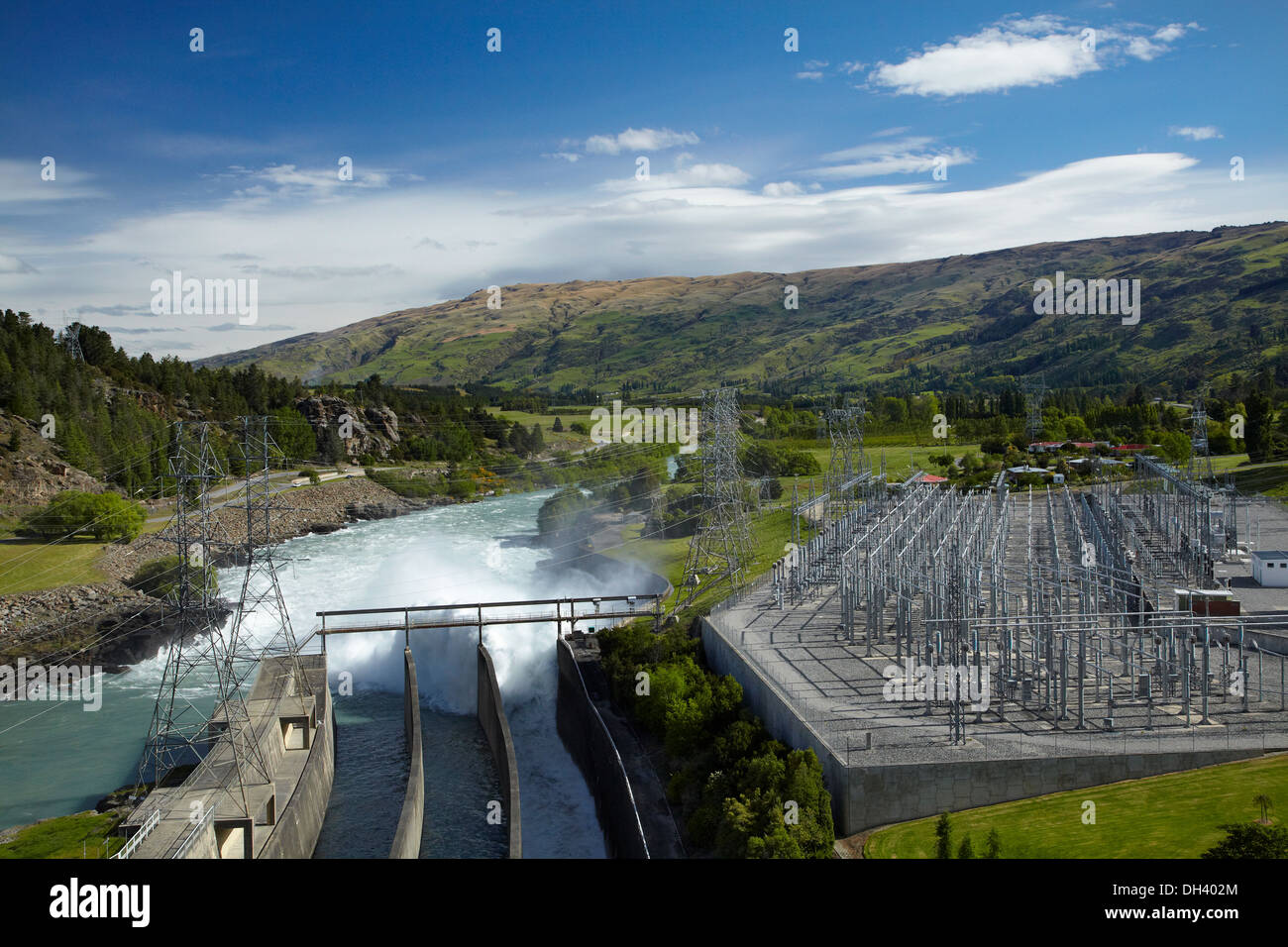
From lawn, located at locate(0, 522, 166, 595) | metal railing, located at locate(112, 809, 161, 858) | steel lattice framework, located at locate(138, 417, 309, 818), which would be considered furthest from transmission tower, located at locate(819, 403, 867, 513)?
lawn, located at locate(0, 522, 166, 595)

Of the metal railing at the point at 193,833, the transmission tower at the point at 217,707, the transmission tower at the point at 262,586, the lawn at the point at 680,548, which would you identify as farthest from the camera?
the lawn at the point at 680,548

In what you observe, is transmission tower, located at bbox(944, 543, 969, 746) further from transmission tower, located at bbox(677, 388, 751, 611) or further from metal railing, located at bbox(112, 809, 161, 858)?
metal railing, located at bbox(112, 809, 161, 858)

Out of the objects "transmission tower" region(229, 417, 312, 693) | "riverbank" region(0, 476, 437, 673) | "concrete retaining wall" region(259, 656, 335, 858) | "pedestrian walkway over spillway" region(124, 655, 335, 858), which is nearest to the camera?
"pedestrian walkway over spillway" region(124, 655, 335, 858)

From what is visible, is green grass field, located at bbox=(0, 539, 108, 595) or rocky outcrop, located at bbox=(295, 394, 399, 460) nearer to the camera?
green grass field, located at bbox=(0, 539, 108, 595)

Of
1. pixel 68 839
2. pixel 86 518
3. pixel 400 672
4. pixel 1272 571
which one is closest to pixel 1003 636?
pixel 1272 571

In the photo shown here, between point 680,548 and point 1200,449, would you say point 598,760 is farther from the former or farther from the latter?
point 1200,449

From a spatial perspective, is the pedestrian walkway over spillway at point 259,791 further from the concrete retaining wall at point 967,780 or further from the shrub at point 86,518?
the shrub at point 86,518

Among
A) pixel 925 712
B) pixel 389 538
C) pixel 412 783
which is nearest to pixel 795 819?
pixel 925 712

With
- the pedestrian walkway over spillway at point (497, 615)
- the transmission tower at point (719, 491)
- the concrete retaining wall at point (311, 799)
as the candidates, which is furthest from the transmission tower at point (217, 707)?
the transmission tower at point (719, 491)
